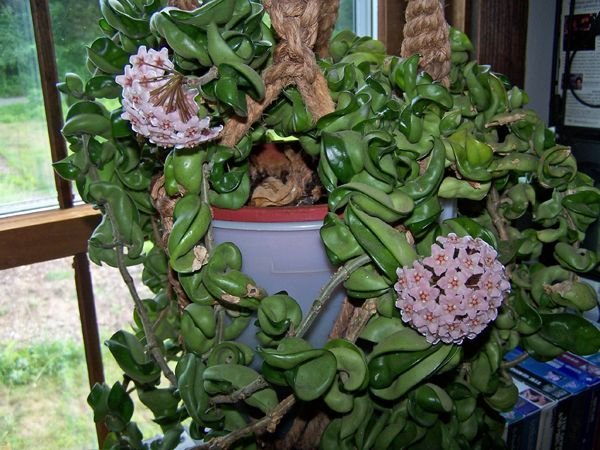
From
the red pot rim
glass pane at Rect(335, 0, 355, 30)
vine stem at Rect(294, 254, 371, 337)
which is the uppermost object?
glass pane at Rect(335, 0, 355, 30)

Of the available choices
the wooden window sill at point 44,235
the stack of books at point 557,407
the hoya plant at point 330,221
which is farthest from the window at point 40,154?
the stack of books at point 557,407

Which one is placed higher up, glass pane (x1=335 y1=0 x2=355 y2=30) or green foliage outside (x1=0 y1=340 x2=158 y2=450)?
glass pane (x1=335 y1=0 x2=355 y2=30)

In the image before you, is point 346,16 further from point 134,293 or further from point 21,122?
point 134,293

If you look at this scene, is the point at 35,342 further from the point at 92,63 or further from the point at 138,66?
the point at 138,66

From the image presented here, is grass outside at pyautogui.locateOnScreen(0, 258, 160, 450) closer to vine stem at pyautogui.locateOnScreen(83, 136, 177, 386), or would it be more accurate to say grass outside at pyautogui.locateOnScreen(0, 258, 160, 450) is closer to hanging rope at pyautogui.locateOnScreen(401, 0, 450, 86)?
vine stem at pyautogui.locateOnScreen(83, 136, 177, 386)

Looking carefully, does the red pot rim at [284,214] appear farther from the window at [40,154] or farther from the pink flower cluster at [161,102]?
the window at [40,154]

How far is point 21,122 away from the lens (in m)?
1.10

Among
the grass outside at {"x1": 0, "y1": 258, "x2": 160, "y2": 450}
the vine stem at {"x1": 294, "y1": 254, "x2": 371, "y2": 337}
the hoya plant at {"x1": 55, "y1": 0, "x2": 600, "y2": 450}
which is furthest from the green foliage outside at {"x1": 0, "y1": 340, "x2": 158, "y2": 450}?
the vine stem at {"x1": 294, "y1": 254, "x2": 371, "y2": 337}

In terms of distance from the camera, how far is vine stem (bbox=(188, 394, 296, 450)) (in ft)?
2.10

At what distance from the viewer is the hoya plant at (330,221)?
59 centimetres

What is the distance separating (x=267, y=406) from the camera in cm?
65

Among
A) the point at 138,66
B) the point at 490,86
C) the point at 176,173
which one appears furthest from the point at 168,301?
the point at 490,86

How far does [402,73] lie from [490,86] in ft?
0.50

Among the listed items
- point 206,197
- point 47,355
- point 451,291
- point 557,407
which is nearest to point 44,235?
point 47,355
